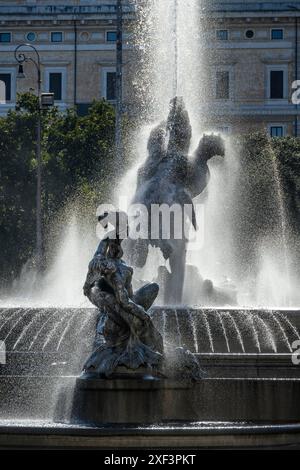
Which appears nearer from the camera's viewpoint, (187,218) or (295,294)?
(187,218)

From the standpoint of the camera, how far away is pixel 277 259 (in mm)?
46156

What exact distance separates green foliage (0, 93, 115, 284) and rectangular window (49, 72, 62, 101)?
68.1ft

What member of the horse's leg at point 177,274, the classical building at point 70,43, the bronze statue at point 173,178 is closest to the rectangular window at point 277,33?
the classical building at point 70,43

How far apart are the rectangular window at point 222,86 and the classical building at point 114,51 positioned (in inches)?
24.6

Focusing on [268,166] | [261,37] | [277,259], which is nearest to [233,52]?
[261,37]

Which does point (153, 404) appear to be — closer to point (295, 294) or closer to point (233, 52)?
point (295, 294)

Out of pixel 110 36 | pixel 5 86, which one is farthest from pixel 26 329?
pixel 110 36

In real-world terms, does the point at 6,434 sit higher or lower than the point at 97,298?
lower

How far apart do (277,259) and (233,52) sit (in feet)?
109

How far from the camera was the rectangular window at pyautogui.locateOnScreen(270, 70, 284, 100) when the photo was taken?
7712 cm

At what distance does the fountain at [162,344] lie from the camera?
1620cm

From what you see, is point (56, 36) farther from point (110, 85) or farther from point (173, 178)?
point (173, 178)

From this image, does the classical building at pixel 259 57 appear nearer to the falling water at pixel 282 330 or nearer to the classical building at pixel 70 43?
the classical building at pixel 70 43
